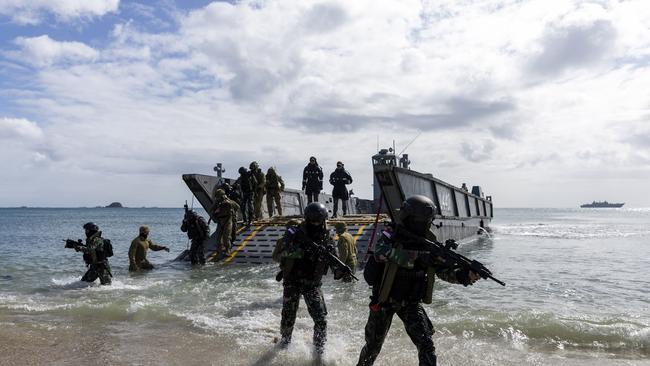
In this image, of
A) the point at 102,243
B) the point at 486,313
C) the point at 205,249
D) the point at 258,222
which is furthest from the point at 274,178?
the point at 486,313

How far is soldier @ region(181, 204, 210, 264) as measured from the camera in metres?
13.2

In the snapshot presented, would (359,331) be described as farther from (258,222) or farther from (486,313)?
(258,222)

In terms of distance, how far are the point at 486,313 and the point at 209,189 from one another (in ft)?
32.2

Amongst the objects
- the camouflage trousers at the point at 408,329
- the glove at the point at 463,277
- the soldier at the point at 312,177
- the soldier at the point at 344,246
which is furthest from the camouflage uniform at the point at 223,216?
the glove at the point at 463,277

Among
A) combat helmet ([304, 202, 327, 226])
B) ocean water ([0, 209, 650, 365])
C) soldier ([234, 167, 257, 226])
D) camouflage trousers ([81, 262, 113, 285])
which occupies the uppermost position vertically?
soldier ([234, 167, 257, 226])

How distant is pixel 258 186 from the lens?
16000mm

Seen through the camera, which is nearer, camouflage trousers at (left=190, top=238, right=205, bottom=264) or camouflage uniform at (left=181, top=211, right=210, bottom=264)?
camouflage uniform at (left=181, top=211, right=210, bottom=264)

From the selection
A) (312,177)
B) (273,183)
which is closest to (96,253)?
(273,183)

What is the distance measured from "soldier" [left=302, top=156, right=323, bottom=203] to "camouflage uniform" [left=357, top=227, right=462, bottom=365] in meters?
11.4

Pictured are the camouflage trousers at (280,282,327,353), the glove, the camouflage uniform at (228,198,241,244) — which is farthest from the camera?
the camouflage uniform at (228,198,241,244)

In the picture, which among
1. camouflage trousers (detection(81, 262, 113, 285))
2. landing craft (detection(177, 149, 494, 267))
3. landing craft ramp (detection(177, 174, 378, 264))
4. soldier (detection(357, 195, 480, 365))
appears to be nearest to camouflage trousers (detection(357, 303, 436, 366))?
soldier (detection(357, 195, 480, 365))

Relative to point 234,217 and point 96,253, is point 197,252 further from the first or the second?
point 96,253

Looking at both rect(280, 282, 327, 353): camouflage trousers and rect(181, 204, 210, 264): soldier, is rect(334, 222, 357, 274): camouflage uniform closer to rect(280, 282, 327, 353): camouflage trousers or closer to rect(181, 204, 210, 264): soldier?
rect(280, 282, 327, 353): camouflage trousers

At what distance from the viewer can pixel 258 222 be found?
627 inches
